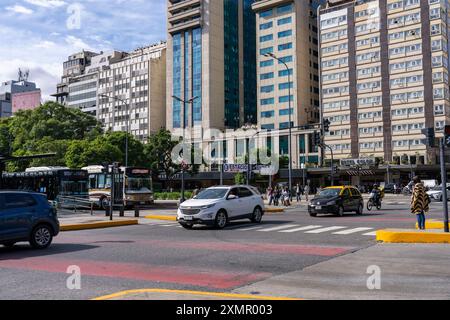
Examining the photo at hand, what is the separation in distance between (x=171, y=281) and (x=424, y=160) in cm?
7753

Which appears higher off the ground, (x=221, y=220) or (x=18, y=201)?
(x=18, y=201)

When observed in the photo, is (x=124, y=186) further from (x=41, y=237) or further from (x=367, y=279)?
(x=367, y=279)

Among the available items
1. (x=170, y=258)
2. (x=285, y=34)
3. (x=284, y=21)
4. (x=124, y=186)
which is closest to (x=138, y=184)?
(x=124, y=186)

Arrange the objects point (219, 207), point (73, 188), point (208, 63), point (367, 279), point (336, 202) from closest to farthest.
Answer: point (367, 279), point (219, 207), point (336, 202), point (73, 188), point (208, 63)

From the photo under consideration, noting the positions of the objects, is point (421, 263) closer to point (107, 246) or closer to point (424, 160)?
point (107, 246)

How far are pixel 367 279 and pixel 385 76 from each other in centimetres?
8144

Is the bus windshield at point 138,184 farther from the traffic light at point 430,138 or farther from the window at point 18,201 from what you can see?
the traffic light at point 430,138

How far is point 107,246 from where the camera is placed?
13.7m

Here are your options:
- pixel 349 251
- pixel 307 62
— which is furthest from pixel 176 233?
pixel 307 62

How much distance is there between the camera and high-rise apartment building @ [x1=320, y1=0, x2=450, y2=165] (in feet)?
256

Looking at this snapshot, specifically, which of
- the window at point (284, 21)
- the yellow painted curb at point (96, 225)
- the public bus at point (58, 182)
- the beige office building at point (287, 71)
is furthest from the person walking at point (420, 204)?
the window at point (284, 21)

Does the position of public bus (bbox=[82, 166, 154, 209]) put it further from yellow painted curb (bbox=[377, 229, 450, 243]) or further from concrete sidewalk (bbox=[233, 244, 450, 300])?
concrete sidewalk (bbox=[233, 244, 450, 300])

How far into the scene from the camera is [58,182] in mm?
33875

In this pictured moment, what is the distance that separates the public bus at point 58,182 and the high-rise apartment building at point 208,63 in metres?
66.7
